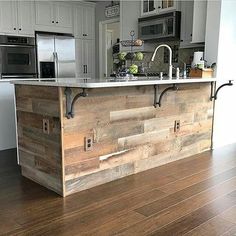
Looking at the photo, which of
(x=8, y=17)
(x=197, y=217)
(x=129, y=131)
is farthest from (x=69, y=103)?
(x=8, y=17)

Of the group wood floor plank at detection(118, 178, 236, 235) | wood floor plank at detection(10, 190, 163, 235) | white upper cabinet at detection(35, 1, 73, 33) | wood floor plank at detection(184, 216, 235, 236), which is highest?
white upper cabinet at detection(35, 1, 73, 33)

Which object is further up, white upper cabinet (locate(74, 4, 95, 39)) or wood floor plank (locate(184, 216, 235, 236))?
white upper cabinet (locate(74, 4, 95, 39))

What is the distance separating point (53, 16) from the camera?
5590mm

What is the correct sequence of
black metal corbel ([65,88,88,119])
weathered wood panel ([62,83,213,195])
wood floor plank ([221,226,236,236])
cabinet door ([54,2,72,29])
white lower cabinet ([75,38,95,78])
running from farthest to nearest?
white lower cabinet ([75,38,95,78]) → cabinet door ([54,2,72,29]) → weathered wood panel ([62,83,213,195]) → black metal corbel ([65,88,88,119]) → wood floor plank ([221,226,236,236])

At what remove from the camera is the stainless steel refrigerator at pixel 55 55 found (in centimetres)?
539

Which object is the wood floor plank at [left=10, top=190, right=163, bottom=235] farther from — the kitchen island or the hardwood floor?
the kitchen island

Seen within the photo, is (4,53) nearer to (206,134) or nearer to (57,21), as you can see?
(57,21)

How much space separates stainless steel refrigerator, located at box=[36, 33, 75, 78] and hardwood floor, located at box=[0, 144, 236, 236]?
268cm

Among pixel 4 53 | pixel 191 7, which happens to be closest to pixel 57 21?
pixel 4 53

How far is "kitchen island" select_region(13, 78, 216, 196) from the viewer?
8.25 feet

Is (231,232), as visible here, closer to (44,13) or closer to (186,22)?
(186,22)

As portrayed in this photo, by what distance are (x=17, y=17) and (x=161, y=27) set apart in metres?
2.48

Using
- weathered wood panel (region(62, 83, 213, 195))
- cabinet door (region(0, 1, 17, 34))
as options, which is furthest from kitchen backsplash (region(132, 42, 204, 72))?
cabinet door (region(0, 1, 17, 34))

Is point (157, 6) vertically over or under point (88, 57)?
over
